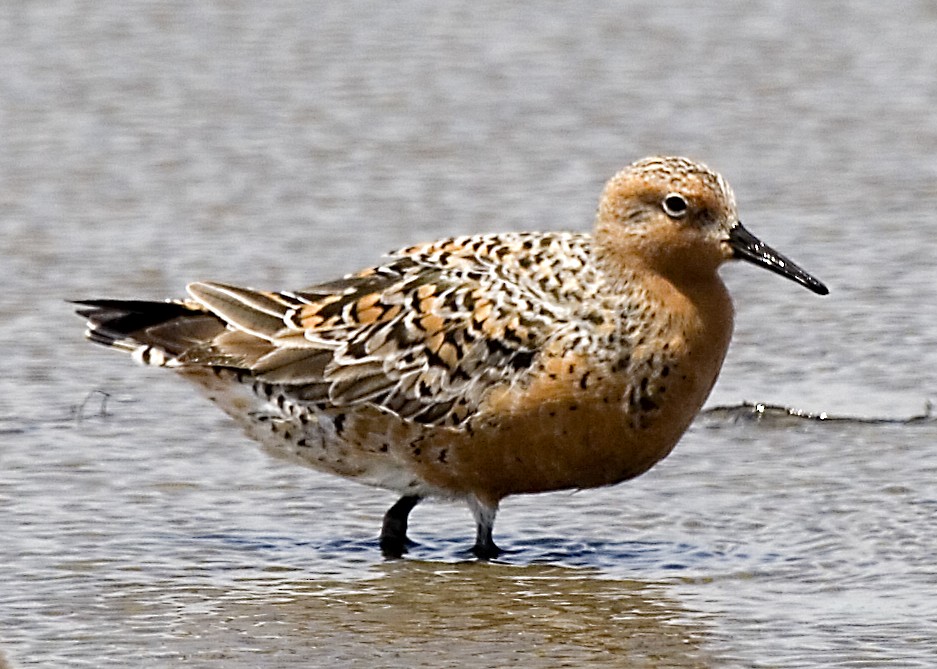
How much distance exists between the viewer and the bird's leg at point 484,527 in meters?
7.68

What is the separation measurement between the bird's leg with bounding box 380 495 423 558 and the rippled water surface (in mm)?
91

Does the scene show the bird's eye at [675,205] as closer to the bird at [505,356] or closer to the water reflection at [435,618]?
the bird at [505,356]

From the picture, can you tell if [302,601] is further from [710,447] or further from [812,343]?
[812,343]

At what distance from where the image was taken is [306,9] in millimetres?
15914

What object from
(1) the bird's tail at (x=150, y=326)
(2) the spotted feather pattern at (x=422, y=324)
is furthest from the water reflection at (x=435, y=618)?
(1) the bird's tail at (x=150, y=326)

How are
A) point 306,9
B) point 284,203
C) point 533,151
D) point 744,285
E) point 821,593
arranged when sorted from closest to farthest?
point 821,593, point 744,285, point 284,203, point 533,151, point 306,9

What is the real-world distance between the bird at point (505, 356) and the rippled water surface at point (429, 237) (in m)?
0.33

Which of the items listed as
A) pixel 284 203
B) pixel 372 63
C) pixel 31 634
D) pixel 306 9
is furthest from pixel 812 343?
pixel 306 9

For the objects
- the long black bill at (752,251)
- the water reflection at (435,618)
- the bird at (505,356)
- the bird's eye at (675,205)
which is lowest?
the water reflection at (435,618)

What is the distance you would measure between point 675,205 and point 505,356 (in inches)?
30.4

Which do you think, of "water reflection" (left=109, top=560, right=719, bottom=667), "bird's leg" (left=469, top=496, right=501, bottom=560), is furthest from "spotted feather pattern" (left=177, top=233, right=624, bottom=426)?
"water reflection" (left=109, top=560, right=719, bottom=667)

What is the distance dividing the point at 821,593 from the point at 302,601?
165cm

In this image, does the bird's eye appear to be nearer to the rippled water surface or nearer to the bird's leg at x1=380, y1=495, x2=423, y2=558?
the rippled water surface

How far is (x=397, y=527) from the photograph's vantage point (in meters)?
7.83
